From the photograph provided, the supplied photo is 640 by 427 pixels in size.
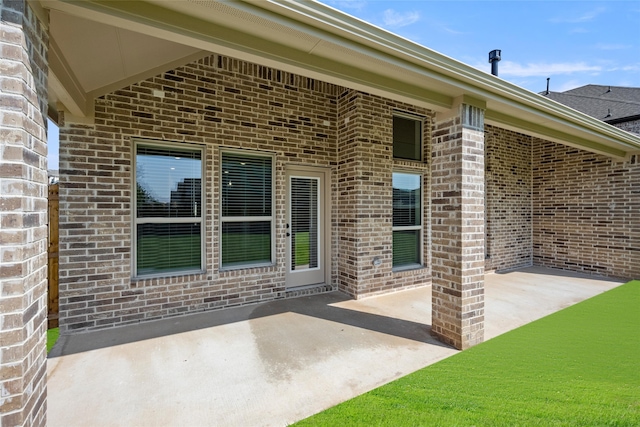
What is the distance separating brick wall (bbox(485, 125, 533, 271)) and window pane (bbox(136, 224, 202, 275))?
6392mm

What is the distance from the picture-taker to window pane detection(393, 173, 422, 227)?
18.9 ft

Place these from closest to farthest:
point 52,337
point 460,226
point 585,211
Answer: point 460,226 < point 52,337 < point 585,211

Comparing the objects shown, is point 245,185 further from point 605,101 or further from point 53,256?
point 605,101

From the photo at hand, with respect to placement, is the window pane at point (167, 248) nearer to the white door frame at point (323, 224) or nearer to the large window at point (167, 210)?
the large window at point (167, 210)

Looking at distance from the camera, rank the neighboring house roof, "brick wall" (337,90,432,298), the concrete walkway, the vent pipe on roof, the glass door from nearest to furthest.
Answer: the concrete walkway
"brick wall" (337,90,432,298)
the glass door
the neighboring house roof
the vent pipe on roof

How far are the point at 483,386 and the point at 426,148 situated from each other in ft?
14.7

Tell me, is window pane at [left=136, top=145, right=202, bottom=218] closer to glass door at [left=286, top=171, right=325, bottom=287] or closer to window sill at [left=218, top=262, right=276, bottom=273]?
window sill at [left=218, top=262, right=276, bottom=273]

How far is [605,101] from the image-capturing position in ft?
29.7

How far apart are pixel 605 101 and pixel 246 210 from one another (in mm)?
10884

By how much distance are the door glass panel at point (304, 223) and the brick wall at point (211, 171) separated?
12.1 inches

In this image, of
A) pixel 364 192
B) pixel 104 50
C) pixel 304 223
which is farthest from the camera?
pixel 304 223

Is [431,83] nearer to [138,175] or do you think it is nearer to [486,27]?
[486,27]

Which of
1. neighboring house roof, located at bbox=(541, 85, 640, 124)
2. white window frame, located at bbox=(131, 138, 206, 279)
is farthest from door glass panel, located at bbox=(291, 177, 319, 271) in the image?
neighboring house roof, located at bbox=(541, 85, 640, 124)

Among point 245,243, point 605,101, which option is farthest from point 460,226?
point 605,101
